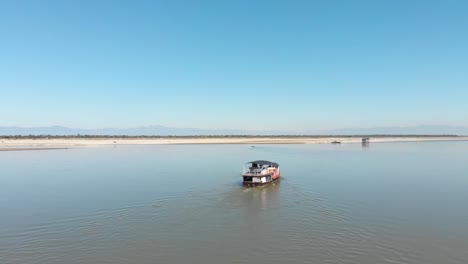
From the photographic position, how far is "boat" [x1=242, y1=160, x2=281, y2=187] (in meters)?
33.9

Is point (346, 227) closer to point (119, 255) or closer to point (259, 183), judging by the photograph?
point (119, 255)

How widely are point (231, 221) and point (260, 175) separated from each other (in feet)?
45.9

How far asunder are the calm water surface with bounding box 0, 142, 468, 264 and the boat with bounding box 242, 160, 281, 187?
4.44 ft

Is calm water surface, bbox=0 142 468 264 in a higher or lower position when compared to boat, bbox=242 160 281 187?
lower

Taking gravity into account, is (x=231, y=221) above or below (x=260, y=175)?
below

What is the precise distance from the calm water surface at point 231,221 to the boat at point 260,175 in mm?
1354

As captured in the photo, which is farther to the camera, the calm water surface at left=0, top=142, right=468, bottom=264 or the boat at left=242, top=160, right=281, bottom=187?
the boat at left=242, top=160, right=281, bottom=187

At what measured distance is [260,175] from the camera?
111 ft

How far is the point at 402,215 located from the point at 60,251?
20.2 meters

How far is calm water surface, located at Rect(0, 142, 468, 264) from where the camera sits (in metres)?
14.9

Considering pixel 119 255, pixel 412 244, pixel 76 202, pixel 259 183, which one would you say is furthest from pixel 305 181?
pixel 119 255

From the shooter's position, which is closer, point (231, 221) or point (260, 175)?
point (231, 221)

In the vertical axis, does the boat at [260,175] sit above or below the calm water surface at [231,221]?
above

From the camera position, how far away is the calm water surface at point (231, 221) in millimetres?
14867
